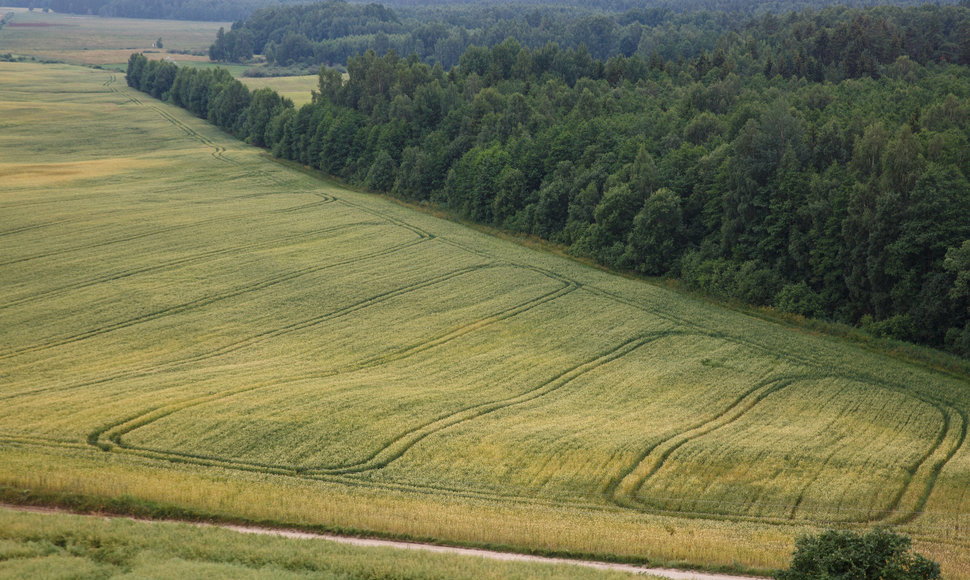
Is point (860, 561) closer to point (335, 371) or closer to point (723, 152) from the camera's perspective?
point (335, 371)

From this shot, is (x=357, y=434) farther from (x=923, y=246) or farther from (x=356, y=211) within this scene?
(x=356, y=211)

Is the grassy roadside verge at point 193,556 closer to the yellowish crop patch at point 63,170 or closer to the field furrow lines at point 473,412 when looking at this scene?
the field furrow lines at point 473,412

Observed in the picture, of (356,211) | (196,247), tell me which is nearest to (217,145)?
(356,211)

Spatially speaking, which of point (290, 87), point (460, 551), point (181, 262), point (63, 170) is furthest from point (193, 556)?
point (290, 87)

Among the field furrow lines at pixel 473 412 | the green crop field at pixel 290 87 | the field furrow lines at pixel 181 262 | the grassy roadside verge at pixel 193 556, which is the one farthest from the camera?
the green crop field at pixel 290 87

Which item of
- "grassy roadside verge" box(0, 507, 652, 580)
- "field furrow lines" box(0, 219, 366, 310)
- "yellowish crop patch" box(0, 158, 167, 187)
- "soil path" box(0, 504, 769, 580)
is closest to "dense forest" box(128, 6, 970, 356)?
"field furrow lines" box(0, 219, 366, 310)

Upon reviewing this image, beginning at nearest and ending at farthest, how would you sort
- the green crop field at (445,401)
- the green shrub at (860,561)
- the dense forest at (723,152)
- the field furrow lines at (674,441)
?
the green shrub at (860,561) < the green crop field at (445,401) < the field furrow lines at (674,441) < the dense forest at (723,152)

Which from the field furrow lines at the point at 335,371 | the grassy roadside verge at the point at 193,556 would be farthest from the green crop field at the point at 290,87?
the grassy roadside verge at the point at 193,556
